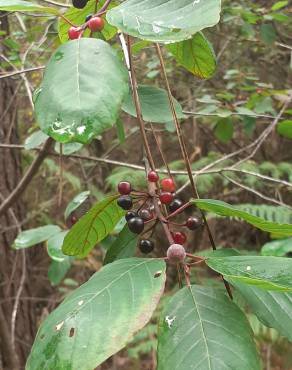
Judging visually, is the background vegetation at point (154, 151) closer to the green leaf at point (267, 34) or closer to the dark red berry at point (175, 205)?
the green leaf at point (267, 34)

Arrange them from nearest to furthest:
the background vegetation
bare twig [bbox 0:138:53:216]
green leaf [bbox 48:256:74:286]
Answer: bare twig [bbox 0:138:53:216], green leaf [bbox 48:256:74:286], the background vegetation

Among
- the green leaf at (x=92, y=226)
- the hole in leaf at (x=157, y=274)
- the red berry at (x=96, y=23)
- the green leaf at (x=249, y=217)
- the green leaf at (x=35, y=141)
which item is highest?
the red berry at (x=96, y=23)

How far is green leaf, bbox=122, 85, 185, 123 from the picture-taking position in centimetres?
78

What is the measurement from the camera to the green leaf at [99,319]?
433 millimetres

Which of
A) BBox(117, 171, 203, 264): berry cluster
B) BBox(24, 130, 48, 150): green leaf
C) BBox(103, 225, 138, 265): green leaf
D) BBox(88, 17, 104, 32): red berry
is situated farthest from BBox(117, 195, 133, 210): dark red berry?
BBox(24, 130, 48, 150): green leaf

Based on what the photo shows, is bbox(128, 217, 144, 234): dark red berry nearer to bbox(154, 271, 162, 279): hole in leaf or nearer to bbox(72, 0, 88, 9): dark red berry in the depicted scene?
bbox(154, 271, 162, 279): hole in leaf

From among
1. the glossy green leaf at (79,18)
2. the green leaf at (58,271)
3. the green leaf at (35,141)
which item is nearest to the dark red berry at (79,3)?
the glossy green leaf at (79,18)

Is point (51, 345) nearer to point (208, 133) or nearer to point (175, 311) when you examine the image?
point (175, 311)

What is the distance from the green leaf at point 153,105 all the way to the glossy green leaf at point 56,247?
27.2 inches

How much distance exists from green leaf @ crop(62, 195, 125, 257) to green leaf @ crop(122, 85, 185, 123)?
0.17m

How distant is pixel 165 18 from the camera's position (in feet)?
→ 1.67

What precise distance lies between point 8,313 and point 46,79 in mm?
2187

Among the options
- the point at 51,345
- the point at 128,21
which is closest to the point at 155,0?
the point at 128,21

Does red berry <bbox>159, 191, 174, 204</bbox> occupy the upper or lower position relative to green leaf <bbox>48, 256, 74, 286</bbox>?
upper
